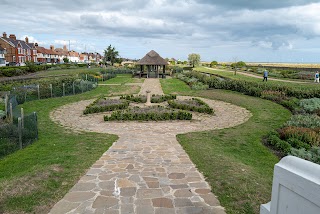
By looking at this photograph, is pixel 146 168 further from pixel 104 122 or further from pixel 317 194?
pixel 104 122

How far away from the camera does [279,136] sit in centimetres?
993

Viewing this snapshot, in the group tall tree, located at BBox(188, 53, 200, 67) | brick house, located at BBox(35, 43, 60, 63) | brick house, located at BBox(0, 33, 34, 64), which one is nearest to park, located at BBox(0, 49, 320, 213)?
tall tree, located at BBox(188, 53, 200, 67)

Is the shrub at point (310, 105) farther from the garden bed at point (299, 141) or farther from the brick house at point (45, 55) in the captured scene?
the brick house at point (45, 55)

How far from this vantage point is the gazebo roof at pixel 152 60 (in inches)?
1606

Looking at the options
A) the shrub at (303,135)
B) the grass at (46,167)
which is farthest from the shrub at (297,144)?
the grass at (46,167)

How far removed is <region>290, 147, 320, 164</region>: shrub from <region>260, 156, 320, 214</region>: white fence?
6.13 m

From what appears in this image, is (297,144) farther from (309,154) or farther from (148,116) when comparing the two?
(148,116)

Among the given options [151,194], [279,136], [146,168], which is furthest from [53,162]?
[279,136]

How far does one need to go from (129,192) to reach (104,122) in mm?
8087

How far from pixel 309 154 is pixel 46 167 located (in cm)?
719

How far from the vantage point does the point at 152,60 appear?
136 feet

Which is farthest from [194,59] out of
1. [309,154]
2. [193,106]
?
[309,154]

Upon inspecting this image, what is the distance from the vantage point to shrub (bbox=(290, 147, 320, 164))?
24.4ft

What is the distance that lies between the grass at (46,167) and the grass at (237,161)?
3.02m
